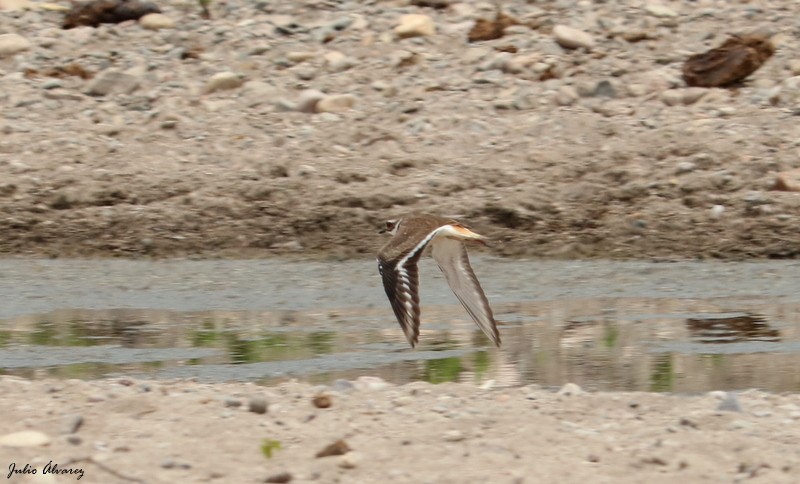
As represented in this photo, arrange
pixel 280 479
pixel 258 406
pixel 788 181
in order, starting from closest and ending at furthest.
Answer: pixel 280 479, pixel 258 406, pixel 788 181

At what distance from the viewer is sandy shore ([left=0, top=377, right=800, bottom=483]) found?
518 centimetres

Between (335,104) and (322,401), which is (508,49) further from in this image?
(322,401)

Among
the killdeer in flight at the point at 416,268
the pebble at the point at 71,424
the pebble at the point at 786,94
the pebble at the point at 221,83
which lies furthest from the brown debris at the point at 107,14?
the pebble at the point at 71,424

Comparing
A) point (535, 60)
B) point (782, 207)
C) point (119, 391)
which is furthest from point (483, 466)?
point (535, 60)

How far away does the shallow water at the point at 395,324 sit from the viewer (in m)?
7.33

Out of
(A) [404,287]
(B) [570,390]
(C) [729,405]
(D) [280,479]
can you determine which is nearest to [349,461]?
(D) [280,479]

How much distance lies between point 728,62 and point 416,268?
5.47 m

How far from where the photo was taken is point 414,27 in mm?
12992

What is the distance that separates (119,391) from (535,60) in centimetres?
679

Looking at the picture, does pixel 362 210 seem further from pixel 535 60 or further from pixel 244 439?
pixel 244 439

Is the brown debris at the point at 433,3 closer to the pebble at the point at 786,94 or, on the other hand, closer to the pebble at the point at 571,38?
the pebble at the point at 571,38

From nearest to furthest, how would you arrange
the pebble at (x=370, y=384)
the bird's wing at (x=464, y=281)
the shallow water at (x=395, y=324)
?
the pebble at (x=370, y=384), the shallow water at (x=395, y=324), the bird's wing at (x=464, y=281)

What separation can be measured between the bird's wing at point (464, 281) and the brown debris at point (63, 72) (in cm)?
548

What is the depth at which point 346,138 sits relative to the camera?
38.2 ft
